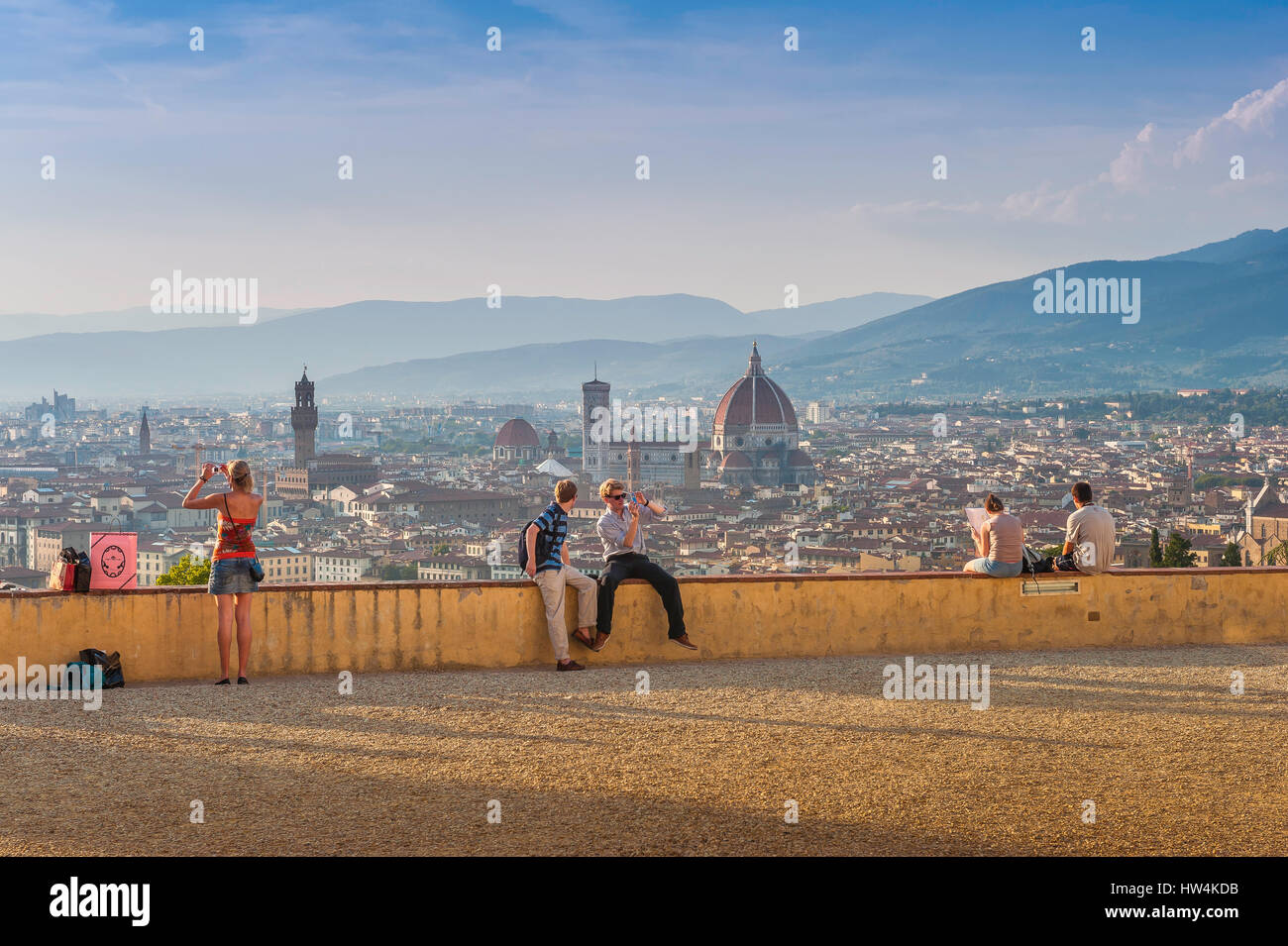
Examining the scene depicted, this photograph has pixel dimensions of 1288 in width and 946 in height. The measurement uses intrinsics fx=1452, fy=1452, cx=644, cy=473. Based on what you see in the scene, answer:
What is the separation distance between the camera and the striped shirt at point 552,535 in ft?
16.6

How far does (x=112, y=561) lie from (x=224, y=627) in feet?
1.54

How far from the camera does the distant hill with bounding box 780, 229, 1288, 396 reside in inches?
5256

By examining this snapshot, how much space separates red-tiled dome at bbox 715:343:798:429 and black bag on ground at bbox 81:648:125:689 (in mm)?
84305

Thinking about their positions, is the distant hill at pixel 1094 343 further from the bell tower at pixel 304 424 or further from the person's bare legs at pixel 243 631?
the person's bare legs at pixel 243 631

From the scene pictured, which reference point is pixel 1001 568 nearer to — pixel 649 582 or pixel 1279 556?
pixel 649 582

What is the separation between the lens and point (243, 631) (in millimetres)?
4793

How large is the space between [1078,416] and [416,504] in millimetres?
54908

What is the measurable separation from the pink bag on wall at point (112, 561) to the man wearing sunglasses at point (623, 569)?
1596 millimetres

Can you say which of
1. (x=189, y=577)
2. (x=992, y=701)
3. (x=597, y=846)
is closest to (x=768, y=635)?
(x=992, y=701)

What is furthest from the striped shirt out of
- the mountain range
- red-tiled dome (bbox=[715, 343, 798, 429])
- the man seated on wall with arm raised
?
the mountain range

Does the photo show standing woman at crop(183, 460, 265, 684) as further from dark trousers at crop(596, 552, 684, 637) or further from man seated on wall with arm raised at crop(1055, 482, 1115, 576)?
man seated on wall with arm raised at crop(1055, 482, 1115, 576)

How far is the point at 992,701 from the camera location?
4.48 meters

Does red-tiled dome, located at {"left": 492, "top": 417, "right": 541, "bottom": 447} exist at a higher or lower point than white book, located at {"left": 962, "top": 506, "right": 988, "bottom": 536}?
higher
